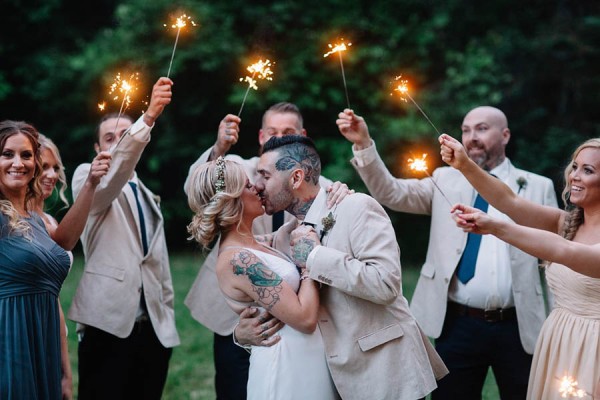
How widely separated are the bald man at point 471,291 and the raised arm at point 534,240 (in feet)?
3.84

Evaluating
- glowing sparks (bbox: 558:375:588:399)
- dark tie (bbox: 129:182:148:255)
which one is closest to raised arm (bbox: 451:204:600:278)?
glowing sparks (bbox: 558:375:588:399)

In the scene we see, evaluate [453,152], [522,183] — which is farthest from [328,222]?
[522,183]

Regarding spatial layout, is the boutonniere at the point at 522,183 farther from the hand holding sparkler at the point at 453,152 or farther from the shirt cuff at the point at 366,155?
the hand holding sparkler at the point at 453,152

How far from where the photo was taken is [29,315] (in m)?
3.46

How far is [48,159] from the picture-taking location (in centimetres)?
432

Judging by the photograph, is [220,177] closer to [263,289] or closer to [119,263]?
[263,289]

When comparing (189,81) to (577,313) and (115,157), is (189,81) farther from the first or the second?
(577,313)

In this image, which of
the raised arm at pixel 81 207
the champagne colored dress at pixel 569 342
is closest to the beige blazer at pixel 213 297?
the raised arm at pixel 81 207

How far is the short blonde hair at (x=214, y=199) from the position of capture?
129 inches

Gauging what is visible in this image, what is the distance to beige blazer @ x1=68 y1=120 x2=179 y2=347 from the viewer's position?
4.15 m

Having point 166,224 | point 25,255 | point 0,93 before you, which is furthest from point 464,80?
point 25,255

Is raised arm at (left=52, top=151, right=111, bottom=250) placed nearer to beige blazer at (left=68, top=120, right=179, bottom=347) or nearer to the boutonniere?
beige blazer at (left=68, top=120, right=179, bottom=347)

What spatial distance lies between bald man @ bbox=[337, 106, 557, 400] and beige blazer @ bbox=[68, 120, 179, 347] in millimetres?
1341

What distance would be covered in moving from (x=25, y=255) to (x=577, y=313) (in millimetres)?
2660
